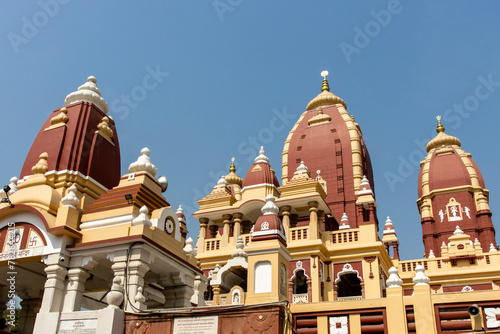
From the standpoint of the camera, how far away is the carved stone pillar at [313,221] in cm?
1977

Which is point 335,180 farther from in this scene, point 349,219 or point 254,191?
point 254,191

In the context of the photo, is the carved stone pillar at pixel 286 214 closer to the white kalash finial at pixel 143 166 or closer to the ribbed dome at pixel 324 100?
the white kalash finial at pixel 143 166

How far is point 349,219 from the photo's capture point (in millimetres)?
24359

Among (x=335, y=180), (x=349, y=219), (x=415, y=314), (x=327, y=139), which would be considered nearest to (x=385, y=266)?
(x=349, y=219)

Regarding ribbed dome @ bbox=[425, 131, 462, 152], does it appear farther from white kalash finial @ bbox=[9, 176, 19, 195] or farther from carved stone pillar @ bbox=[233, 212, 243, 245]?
white kalash finial @ bbox=[9, 176, 19, 195]

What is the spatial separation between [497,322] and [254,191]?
14.7 m

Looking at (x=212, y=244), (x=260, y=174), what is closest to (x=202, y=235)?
(x=212, y=244)

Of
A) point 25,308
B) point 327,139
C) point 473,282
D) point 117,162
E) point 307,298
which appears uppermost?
point 327,139

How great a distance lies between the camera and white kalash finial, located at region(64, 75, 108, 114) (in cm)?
1770

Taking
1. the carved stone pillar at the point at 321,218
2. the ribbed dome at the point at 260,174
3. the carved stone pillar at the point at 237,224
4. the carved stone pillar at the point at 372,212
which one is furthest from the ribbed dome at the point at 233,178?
the carved stone pillar at the point at 372,212

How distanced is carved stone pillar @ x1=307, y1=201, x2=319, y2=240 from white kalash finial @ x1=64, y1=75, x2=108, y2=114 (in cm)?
943

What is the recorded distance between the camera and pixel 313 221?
20203mm

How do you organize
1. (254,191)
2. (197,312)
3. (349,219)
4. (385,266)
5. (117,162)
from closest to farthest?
(197,312) < (117,162) < (385,266) < (254,191) < (349,219)

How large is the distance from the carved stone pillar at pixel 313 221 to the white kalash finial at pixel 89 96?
9.43m
